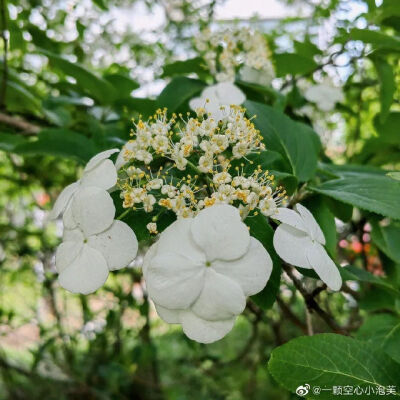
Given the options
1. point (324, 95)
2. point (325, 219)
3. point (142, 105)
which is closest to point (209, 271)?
point (325, 219)

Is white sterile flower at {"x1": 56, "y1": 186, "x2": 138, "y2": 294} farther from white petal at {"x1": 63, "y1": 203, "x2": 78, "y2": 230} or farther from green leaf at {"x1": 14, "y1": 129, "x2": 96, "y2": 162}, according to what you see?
green leaf at {"x1": 14, "y1": 129, "x2": 96, "y2": 162}

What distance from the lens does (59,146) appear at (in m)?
0.83

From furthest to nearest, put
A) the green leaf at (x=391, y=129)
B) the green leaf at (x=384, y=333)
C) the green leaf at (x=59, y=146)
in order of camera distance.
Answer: the green leaf at (x=391, y=129)
the green leaf at (x=59, y=146)
the green leaf at (x=384, y=333)

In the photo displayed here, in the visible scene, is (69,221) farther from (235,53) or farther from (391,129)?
(391,129)

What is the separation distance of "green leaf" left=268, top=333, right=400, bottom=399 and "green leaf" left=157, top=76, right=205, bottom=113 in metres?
0.46

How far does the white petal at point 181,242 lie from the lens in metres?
0.48

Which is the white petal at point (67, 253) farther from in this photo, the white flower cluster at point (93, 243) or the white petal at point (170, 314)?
the white petal at point (170, 314)

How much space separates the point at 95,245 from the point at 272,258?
0.65 ft

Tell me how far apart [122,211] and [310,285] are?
0.72 metres

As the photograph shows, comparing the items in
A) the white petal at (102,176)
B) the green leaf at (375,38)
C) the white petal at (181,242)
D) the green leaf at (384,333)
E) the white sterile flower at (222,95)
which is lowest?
the green leaf at (384,333)

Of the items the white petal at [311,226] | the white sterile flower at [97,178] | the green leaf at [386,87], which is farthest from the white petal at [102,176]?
the green leaf at [386,87]

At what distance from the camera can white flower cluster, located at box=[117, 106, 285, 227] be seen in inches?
20.5

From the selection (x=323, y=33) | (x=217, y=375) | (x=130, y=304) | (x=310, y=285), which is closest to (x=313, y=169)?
(x=310, y=285)

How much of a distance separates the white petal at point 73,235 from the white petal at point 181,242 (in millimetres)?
105
